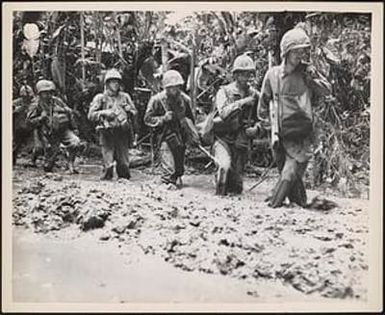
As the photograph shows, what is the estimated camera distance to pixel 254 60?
179cm

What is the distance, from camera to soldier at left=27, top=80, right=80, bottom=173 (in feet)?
5.78

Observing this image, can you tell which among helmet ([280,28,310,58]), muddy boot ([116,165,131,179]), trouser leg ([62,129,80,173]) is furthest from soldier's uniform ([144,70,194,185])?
helmet ([280,28,310,58])

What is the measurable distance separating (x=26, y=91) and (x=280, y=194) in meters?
0.79

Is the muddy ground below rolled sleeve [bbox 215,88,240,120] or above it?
below

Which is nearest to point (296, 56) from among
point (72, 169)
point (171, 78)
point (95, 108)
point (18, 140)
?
point (171, 78)

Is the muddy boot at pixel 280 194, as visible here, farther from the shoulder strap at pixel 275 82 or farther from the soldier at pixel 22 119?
the soldier at pixel 22 119

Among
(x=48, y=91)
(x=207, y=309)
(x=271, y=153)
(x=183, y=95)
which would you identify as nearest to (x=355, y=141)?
(x=271, y=153)

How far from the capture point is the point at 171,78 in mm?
1771

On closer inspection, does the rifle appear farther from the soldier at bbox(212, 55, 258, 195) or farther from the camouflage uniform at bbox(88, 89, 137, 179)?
the camouflage uniform at bbox(88, 89, 137, 179)

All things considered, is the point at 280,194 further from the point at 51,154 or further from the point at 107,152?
the point at 51,154

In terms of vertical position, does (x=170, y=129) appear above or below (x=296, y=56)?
below

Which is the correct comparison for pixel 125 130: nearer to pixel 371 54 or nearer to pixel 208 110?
pixel 208 110

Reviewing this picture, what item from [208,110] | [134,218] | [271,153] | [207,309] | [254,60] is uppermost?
[254,60]

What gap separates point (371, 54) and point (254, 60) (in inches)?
13.5
